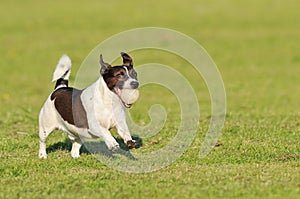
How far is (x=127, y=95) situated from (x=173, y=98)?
966cm

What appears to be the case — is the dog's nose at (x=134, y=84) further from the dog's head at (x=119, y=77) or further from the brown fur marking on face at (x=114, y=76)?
the brown fur marking on face at (x=114, y=76)

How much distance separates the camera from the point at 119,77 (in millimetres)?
9102

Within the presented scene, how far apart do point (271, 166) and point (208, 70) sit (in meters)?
15.3

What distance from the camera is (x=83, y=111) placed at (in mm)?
9531

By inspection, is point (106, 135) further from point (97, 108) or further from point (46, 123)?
point (46, 123)

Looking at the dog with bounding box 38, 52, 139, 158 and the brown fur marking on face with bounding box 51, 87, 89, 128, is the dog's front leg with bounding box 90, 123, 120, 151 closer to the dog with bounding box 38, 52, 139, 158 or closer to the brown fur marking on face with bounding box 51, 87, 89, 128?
the dog with bounding box 38, 52, 139, 158

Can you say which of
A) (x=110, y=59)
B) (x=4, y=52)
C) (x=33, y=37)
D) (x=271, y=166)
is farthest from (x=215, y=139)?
(x=33, y=37)

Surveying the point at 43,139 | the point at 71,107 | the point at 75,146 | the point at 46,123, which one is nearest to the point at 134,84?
the point at 71,107

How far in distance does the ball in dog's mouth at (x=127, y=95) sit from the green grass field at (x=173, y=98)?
0.91 meters

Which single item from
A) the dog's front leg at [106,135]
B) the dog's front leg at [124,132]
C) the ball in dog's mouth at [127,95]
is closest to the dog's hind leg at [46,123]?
the dog's front leg at [106,135]

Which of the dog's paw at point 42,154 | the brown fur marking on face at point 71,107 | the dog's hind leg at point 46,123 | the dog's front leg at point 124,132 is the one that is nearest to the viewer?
the dog's front leg at point 124,132

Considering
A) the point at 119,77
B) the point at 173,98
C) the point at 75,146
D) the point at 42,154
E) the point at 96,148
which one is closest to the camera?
the point at 119,77

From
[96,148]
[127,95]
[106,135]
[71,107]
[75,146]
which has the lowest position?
[96,148]

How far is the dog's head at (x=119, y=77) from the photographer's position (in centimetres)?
899
